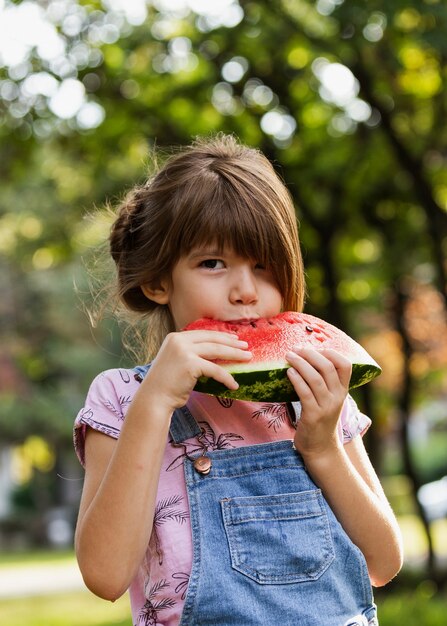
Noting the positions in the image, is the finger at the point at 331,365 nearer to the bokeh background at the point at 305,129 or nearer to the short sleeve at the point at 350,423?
the short sleeve at the point at 350,423

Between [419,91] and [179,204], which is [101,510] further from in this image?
[419,91]

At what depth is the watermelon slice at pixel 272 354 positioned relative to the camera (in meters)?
2.37

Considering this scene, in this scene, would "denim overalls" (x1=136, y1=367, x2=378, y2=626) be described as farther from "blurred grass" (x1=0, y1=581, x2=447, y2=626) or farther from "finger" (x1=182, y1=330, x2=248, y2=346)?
"blurred grass" (x1=0, y1=581, x2=447, y2=626)

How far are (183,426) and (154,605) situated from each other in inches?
17.2

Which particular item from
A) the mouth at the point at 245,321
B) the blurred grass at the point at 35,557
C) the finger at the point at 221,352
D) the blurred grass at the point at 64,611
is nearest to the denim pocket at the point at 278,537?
the finger at the point at 221,352

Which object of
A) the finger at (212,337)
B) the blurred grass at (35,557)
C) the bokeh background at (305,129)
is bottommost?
the blurred grass at (35,557)

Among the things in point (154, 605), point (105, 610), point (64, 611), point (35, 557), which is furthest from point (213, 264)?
point (35, 557)

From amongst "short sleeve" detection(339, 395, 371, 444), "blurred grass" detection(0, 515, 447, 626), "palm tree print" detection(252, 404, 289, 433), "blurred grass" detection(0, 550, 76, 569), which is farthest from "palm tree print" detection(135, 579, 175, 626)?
"blurred grass" detection(0, 550, 76, 569)

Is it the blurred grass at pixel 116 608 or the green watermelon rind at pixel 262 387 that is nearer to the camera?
the green watermelon rind at pixel 262 387

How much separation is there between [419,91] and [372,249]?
3.57 meters

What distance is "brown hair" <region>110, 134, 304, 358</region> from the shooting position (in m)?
2.47

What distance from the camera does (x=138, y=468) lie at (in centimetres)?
218

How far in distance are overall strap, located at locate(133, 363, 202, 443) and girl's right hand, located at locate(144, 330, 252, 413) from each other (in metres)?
0.18

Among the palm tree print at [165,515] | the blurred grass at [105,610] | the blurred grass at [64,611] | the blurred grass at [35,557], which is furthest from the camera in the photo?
the blurred grass at [35,557]
